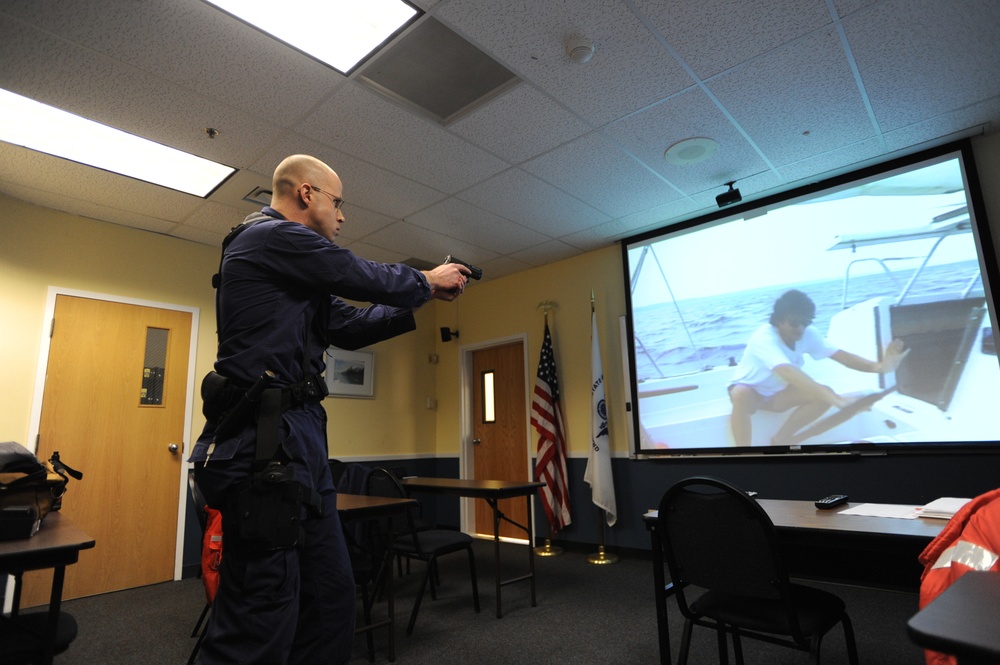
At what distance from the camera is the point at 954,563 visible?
92 centimetres

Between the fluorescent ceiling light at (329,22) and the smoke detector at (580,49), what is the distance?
68 cm

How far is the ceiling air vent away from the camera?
2.39 metres

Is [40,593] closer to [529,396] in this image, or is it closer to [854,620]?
[529,396]

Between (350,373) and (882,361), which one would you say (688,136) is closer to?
(882,361)

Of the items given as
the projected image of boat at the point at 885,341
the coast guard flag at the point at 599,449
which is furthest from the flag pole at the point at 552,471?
the projected image of boat at the point at 885,341

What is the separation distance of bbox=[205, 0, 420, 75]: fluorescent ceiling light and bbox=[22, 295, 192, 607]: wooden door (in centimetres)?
277

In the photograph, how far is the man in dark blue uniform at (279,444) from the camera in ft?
3.41

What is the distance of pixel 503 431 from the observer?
5.50 m

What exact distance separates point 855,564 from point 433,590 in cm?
256

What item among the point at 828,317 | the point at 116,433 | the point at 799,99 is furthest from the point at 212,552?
the point at 828,317

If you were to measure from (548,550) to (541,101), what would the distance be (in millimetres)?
3576

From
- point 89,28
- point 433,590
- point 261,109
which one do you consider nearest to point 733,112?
point 261,109

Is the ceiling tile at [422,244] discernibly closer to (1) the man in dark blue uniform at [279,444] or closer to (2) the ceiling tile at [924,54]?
(2) the ceiling tile at [924,54]

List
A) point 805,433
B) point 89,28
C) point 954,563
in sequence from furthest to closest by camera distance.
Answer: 1. point 805,433
2. point 89,28
3. point 954,563
